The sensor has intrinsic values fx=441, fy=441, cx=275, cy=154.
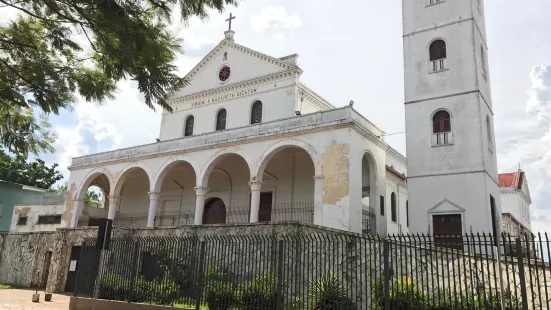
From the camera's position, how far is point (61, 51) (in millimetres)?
8742

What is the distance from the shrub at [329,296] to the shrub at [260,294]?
2.93 feet

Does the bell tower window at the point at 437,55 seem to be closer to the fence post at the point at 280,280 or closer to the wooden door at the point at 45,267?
the fence post at the point at 280,280

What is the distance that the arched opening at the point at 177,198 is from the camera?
24.9m

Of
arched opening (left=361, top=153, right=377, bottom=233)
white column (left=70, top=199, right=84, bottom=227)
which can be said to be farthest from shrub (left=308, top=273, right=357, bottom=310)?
white column (left=70, top=199, right=84, bottom=227)

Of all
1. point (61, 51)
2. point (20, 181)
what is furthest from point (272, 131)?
point (20, 181)

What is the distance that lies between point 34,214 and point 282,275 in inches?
1009

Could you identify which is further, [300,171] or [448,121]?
[300,171]

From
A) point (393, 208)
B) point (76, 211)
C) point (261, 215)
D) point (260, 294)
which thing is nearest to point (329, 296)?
point (260, 294)

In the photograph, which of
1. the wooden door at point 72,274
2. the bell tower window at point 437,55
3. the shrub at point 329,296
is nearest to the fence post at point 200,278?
the shrub at point 329,296

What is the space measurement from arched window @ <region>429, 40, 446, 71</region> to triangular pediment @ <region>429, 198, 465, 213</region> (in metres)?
5.65

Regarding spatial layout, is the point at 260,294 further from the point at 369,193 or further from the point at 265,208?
the point at 265,208

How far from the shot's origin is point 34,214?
2952 centimetres

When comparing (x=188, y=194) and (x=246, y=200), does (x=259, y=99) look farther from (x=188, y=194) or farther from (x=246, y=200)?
(x=188, y=194)

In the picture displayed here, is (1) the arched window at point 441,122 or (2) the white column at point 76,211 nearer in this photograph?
(1) the arched window at point 441,122
